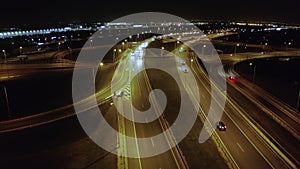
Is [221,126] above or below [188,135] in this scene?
above

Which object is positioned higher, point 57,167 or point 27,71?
point 27,71

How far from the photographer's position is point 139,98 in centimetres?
4059

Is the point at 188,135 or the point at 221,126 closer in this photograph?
the point at 188,135

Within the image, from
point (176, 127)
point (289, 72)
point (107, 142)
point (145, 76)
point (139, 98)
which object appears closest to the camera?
point (107, 142)

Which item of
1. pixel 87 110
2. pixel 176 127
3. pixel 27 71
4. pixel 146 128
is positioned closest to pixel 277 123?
pixel 176 127

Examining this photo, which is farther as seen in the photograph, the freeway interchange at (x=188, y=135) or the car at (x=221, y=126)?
the car at (x=221, y=126)

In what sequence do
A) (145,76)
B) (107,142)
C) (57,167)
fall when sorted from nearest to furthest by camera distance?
(57,167) < (107,142) < (145,76)

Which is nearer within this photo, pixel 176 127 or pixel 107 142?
Answer: pixel 107 142

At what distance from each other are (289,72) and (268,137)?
4882 centimetres

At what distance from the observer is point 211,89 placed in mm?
45219

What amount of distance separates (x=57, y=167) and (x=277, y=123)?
2657 cm

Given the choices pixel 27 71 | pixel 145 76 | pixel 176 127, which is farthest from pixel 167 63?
pixel 176 127

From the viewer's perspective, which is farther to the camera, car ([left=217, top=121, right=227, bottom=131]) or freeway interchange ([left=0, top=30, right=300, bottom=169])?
car ([left=217, top=121, right=227, bottom=131])

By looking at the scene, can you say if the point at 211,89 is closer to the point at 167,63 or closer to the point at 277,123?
the point at 277,123
